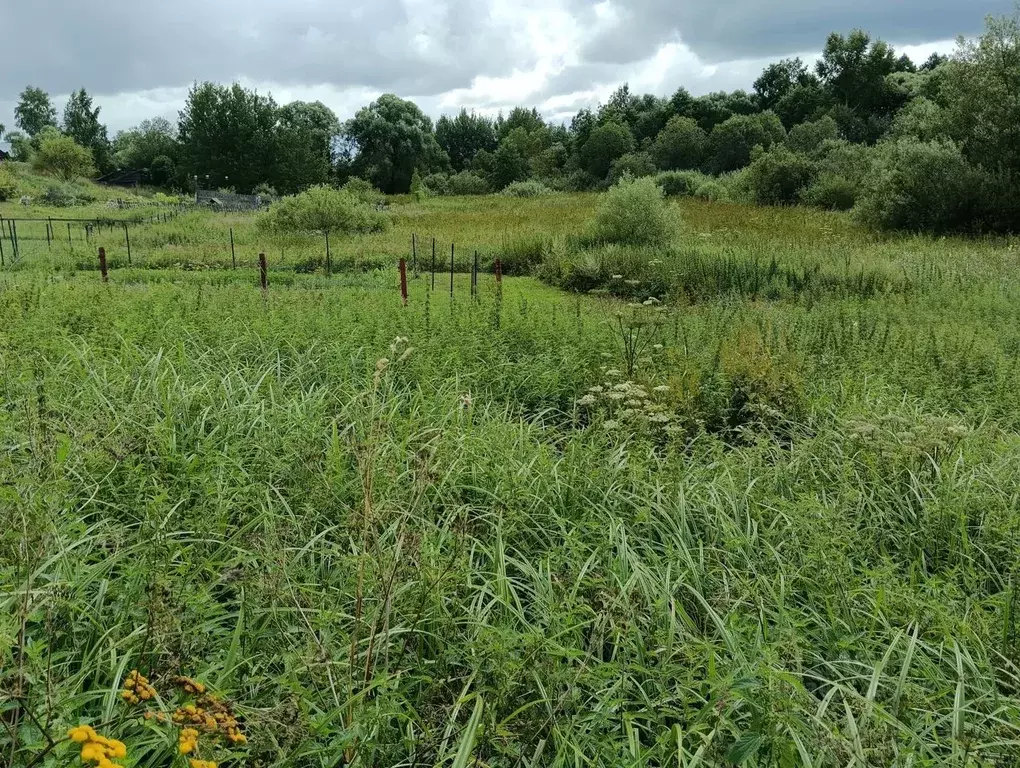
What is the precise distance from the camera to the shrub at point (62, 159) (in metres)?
49.8

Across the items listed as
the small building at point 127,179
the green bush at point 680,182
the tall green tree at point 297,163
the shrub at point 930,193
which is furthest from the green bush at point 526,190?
the small building at point 127,179

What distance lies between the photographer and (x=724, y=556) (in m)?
3.19

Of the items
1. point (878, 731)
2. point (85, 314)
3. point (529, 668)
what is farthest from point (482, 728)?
point (85, 314)

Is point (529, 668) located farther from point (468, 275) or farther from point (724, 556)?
point (468, 275)

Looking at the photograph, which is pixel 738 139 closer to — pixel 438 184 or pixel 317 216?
pixel 438 184

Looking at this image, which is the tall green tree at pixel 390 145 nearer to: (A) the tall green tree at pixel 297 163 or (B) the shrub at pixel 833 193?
(A) the tall green tree at pixel 297 163

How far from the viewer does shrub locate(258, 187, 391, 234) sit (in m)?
21.3

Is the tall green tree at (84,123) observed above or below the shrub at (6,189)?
above

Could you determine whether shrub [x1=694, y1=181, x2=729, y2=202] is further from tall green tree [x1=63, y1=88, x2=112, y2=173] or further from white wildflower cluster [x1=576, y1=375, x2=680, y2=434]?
tall green tree [x1=63, y1=88, x2=112, y2=173]

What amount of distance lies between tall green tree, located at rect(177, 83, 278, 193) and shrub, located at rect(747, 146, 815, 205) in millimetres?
35040

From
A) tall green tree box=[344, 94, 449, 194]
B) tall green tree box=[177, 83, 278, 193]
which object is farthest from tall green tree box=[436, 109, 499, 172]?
tall green tree box=[177, 83, 278, 193]

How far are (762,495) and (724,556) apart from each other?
643 millimetres

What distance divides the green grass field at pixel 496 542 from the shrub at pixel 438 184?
4301 centimetres

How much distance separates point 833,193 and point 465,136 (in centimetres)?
5285
